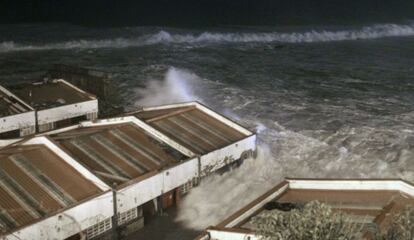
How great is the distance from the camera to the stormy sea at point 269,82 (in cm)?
1474

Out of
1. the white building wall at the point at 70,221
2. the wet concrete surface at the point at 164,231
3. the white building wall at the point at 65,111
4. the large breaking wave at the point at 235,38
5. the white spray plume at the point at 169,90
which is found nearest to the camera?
the white building wall at the point at 70,221

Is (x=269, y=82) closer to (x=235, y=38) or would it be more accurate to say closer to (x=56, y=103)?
(x=56, y=103)

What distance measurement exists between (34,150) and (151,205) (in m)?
2.75

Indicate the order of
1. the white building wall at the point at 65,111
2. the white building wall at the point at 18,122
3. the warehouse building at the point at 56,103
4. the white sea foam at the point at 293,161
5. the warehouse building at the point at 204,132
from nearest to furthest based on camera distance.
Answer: the warehouse building at the point at 204,132
the white sea foam at the point at 293,161
the white building wall at the point at 18,122
the white building wall at the point at 65,111
the warehouse building at the point at 56,103

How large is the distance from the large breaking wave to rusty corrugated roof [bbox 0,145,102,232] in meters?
28.1

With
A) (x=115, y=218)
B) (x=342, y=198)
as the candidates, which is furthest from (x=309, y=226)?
(x=115, y=218)

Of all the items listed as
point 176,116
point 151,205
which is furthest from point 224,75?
point 151,205

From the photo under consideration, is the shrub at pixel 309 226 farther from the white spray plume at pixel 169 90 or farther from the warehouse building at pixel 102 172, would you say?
the white spray plume at pixel 169 90

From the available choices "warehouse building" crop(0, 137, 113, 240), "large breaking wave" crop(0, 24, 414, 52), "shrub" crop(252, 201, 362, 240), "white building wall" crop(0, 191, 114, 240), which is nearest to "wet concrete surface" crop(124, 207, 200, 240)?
"warehouse building" crop(0, 137, 113, 240)

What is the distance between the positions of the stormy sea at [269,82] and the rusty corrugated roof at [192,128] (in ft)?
3.15

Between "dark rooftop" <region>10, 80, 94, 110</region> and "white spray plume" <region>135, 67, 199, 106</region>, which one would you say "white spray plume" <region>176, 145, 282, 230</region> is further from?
"white spray plume" <region>135, 67, 199, 106</region>

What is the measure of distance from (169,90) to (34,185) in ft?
48.5

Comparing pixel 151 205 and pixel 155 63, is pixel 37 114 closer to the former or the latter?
pixel 151 205

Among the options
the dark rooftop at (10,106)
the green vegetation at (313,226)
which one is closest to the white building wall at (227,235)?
the green vegetation at (313,226)
